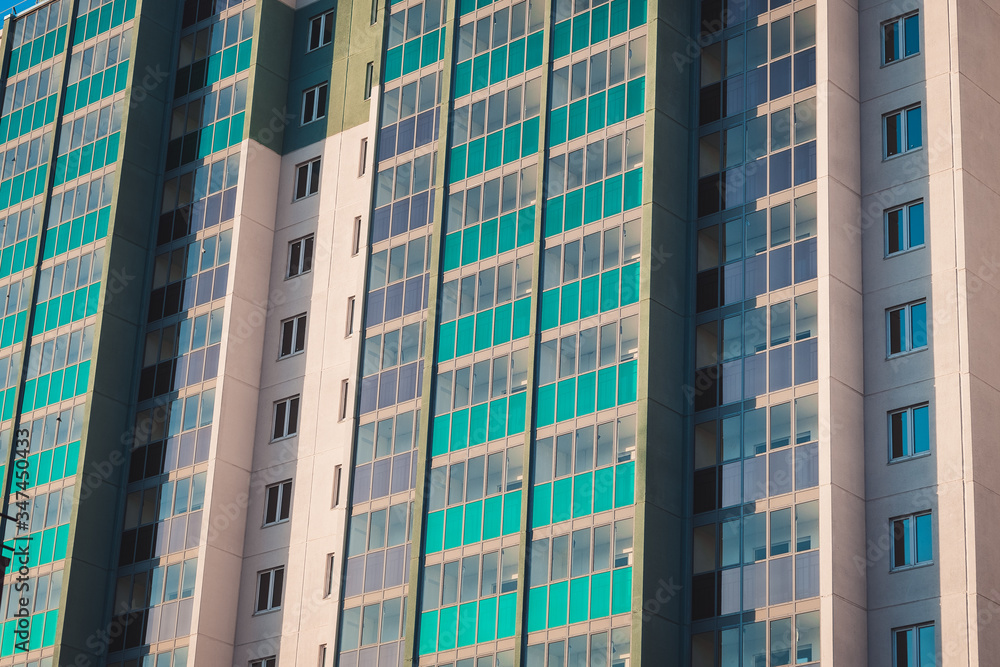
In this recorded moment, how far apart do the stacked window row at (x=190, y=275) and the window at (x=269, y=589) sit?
11.5 m

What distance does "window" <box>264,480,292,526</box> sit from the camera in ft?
200

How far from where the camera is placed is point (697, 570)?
49.8m

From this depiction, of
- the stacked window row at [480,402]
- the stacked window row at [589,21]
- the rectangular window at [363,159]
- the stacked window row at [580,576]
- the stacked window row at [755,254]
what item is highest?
the stacked window row at [589,21]

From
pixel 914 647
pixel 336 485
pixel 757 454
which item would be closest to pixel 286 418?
pixel 336 485

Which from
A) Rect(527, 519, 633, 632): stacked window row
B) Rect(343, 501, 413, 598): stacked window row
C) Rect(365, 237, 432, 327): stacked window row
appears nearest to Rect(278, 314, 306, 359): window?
Rect(365, 237, 432, 327): stacked window row

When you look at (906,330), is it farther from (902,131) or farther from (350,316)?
(350,316)

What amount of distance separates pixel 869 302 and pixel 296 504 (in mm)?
22188

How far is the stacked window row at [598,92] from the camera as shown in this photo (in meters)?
55.1

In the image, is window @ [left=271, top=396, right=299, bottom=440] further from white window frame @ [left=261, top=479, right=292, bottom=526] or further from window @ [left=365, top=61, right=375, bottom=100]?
window @ [left=365, top=61, right=375, bottom=100]

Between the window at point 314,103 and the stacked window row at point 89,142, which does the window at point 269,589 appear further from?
the stacked window row at point 89,142

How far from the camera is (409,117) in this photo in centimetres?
6194

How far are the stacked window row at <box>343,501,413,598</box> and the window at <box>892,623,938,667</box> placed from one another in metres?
16.6

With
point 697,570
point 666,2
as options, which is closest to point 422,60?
point 666,2

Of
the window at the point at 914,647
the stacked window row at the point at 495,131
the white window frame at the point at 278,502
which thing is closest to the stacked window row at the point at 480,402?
the stacked window row at the point at 495,131
